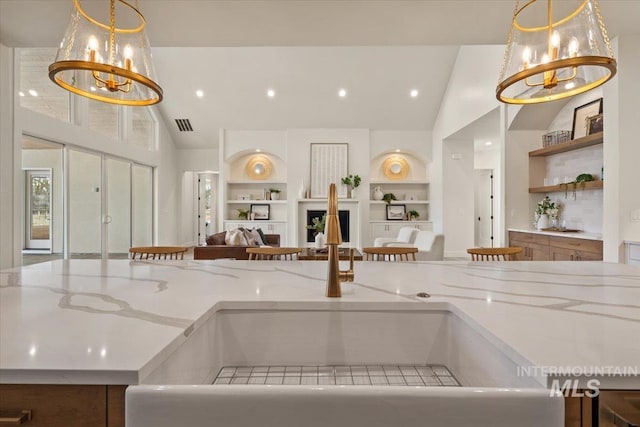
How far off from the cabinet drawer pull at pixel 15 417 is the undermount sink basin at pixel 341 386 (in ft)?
0.70

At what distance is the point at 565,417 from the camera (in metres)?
0.60

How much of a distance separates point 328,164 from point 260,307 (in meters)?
7.44

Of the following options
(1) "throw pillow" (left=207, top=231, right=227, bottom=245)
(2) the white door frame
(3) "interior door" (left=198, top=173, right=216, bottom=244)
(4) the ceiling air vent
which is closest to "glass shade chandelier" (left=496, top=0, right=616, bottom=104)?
(1) "throw pillow" (left=207, top=231, right=227, bottom=245)

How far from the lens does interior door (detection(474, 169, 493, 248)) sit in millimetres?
9502

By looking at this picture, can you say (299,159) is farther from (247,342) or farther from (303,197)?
(247,342)

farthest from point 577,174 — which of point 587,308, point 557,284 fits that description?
point 587,308

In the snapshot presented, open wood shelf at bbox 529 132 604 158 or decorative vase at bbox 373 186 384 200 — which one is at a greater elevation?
open wood shelf at bbox 529 132 604 158

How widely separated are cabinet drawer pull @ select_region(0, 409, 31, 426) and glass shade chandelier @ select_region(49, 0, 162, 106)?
1559mm

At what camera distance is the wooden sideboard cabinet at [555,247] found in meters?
3.54

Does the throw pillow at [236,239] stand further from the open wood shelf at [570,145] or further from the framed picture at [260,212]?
the open wood shelf at [570,145]

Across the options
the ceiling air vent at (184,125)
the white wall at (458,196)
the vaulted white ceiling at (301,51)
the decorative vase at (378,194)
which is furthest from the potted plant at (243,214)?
the white wall at (458,196)

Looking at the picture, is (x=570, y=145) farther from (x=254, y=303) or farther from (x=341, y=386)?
(x=341, y=386)

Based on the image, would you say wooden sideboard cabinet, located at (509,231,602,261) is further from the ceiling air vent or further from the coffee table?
the ceiling air vent

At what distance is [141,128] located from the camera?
7.39 m
